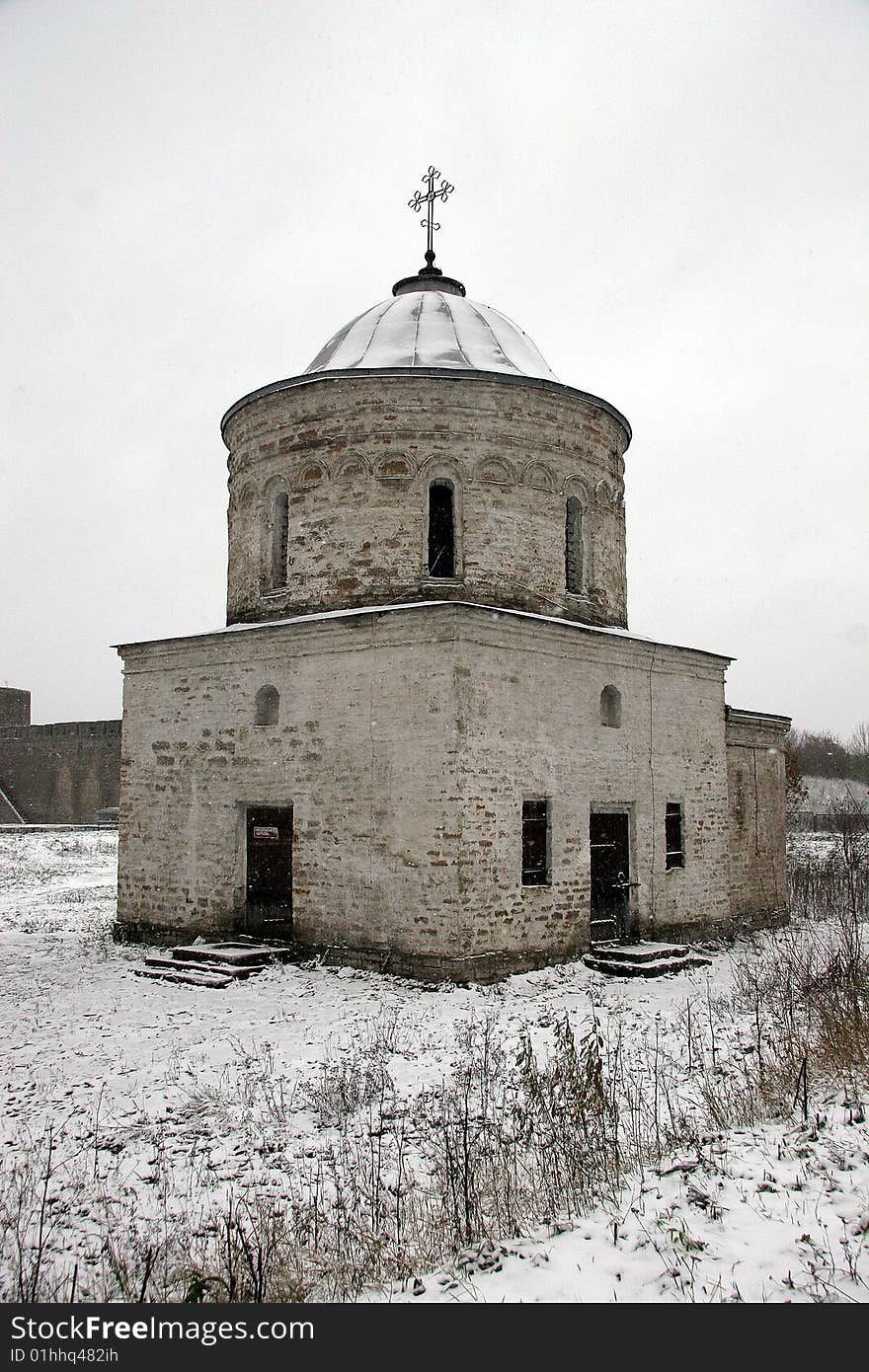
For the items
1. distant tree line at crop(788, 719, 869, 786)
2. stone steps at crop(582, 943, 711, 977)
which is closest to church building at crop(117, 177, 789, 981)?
stone steps at crop(582, 943, 711, 977)

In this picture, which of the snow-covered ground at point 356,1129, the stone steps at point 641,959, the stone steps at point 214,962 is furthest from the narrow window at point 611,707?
the stone steps at point 214,962

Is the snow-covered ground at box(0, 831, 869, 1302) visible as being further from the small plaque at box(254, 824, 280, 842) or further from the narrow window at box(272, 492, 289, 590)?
the narrow window at box(272, 492, 289, 590)

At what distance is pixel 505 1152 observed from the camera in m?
6.48

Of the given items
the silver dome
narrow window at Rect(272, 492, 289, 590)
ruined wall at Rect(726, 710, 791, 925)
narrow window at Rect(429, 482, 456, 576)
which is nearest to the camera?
narrow window at Rect(429, 482, 456, 576)

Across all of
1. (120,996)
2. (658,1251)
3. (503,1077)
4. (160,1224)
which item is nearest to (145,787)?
(120,996)

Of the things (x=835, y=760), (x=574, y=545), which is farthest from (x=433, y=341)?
(x=835, y=760)

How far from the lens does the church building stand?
41.3 feet

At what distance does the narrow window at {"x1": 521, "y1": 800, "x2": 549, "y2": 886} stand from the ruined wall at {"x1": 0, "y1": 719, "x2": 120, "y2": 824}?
28.9 meters

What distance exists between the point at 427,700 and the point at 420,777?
940mm

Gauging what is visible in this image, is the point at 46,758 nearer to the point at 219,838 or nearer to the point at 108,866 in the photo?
the point at 108,866

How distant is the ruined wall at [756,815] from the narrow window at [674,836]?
87.3 inches

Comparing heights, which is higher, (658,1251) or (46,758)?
(46,758)

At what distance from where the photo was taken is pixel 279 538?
15.8 metres
